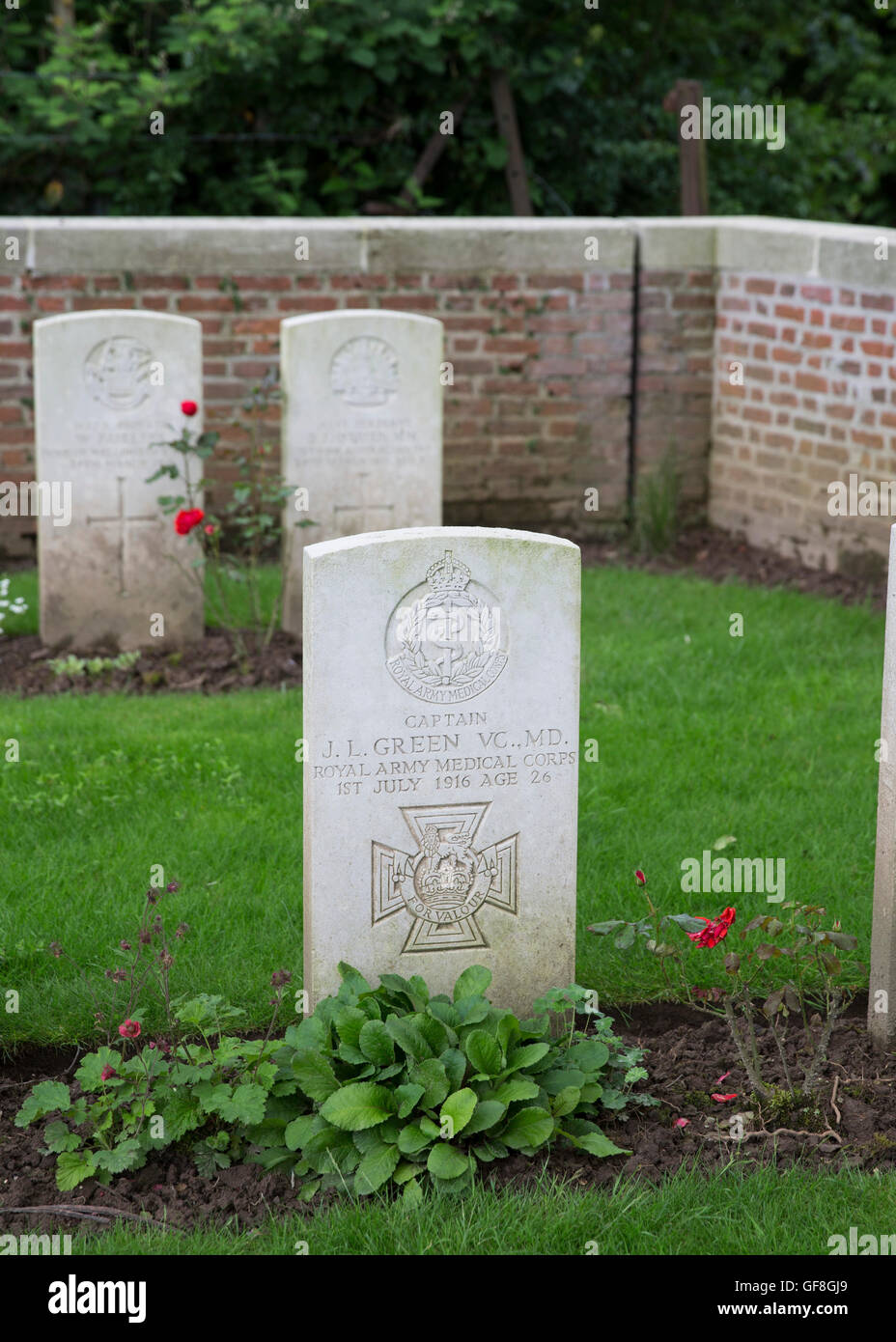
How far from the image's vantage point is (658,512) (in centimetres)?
873

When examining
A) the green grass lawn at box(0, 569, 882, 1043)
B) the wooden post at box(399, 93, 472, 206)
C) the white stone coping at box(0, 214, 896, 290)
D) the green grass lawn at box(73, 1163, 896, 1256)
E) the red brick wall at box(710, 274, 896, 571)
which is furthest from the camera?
the wooden post at box(399, 93, 472, 206)

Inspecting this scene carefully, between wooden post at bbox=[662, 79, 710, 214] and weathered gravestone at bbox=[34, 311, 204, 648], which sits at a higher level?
wooden post at bbox=[662, 79, 710, 214]

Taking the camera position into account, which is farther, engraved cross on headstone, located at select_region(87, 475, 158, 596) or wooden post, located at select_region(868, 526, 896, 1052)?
engraved cross on headstone, located at select_region(87, 475, 158, 596)

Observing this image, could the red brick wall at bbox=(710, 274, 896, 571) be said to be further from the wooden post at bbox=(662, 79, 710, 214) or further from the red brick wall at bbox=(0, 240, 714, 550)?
the wooden post at bbox=(662, 79, 710, 214)

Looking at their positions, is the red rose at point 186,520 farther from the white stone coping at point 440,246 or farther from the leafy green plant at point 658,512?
the leafy green plant at point 658,512

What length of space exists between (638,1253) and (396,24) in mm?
8854

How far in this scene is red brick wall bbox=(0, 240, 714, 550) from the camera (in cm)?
830

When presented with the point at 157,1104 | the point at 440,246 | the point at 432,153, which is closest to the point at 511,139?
the point at 432,153

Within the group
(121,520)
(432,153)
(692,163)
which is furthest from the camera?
(432,153)

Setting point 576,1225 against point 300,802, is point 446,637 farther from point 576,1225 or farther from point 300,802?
point 300,802

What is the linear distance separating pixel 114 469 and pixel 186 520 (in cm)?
43

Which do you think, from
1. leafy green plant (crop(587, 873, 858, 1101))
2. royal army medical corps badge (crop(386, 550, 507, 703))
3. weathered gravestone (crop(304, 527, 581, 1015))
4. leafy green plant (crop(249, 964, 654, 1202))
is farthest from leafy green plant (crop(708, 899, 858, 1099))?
royal army medical corps badge (crop(386, 550, 507, 703))

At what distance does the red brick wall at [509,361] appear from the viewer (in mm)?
8305

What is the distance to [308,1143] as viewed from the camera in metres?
3.26
